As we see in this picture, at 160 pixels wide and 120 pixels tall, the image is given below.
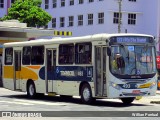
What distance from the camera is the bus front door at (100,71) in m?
21.4

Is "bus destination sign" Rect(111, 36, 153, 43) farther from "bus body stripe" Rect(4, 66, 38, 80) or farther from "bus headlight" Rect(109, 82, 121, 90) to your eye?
"bus body stripe" Rect(4, 66, 38, 80)

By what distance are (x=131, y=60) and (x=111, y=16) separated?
4450 centimetres

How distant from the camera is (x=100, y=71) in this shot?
70.6ft

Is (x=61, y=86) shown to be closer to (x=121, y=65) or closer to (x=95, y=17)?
(x=121, y=65)

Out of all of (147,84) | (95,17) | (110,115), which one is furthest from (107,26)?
(110,115)

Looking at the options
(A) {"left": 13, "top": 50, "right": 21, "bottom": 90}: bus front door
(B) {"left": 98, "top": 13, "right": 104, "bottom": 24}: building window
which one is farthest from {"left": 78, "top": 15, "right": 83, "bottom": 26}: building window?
(A) {"left": 13, "top": 50, "right": 21, "bottom": 90}: bus front door

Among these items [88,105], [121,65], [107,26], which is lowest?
[88,105]

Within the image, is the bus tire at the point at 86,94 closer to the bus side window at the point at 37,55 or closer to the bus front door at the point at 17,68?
the bus side window at the point at 37,55

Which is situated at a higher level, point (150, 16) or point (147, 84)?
point (150, 16)

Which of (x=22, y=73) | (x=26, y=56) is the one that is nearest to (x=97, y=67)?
(x=26, y=56)

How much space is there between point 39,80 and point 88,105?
469 centimetres

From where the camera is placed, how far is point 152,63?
21.8m

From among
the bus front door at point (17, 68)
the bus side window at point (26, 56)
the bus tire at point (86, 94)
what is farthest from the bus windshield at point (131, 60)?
the bus front door at point (17, 68)

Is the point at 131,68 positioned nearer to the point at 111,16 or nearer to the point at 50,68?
the point at 50,68
